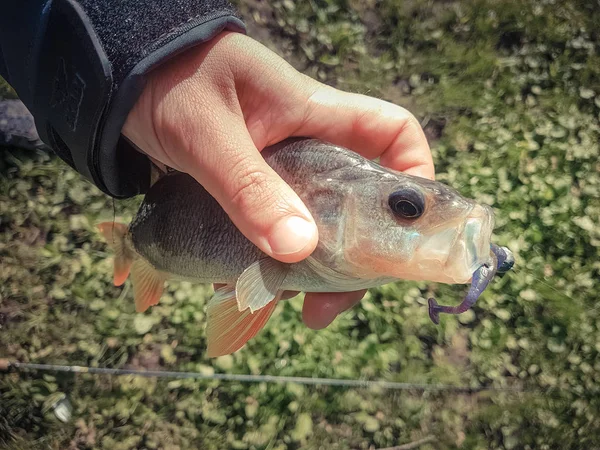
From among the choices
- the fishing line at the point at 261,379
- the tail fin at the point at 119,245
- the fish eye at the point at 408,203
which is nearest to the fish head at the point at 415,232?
the fish eye at the point at 408,203

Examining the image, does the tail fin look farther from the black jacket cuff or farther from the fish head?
the fish head

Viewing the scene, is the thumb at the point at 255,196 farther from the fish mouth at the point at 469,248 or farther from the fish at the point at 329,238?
the fish mouth at the point at 469,248

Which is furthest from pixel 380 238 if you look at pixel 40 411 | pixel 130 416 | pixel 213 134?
pixel 40 411

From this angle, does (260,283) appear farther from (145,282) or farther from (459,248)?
(145,282)

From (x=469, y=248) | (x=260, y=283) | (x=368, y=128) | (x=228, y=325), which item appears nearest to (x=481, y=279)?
(x=469, y=248)

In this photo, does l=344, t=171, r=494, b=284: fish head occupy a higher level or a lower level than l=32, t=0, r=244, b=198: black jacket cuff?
lower

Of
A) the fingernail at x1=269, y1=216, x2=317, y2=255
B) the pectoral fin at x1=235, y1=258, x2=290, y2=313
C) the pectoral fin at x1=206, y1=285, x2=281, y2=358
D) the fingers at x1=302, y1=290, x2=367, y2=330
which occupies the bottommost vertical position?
the fingers at x1=302, y1=290, x2=367, y2=330

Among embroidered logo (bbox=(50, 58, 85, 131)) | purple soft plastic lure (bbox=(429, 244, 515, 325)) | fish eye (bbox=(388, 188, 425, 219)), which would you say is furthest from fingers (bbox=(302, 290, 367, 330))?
embroidered logo (bbox=(50, 58, 85, 131))
